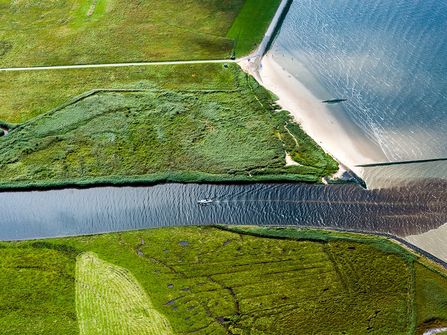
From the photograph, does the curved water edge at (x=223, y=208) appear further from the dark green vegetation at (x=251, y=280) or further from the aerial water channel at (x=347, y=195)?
the dark green vegetation at (x=251, y=280)

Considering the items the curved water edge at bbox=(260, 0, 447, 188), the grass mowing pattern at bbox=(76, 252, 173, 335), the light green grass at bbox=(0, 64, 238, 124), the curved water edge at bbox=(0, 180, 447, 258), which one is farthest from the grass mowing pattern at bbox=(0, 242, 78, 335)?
the curved water edge at bbox=(260, 0, 447, 188)

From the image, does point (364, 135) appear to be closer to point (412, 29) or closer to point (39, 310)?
point (412, 29)

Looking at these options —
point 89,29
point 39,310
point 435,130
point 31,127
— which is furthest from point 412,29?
point 39,310

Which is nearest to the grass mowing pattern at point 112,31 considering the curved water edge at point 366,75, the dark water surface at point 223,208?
the curved water edge at point 366,75

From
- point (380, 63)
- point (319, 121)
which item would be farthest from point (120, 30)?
point (380, 63)

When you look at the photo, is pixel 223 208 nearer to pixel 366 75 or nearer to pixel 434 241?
pixel 434 241

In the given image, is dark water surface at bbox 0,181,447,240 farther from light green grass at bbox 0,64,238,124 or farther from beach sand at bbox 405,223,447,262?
light green grass at bbox 0,64,238,124
